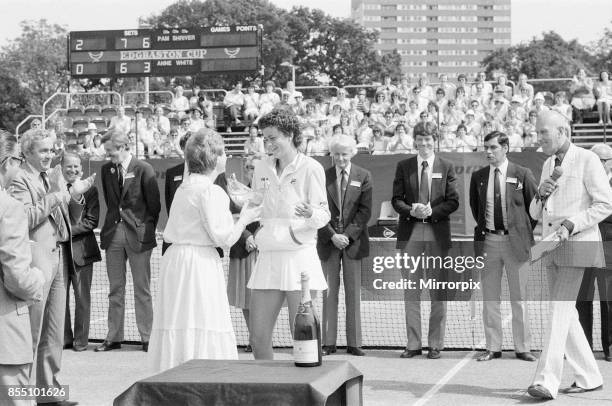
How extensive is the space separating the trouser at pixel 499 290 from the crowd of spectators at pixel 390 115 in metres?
13.3

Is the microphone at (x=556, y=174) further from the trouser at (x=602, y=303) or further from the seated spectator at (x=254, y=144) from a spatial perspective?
the seated spectator at (x=254, y=144)

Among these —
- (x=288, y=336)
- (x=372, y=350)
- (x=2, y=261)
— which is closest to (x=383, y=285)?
(x=372, y=350)

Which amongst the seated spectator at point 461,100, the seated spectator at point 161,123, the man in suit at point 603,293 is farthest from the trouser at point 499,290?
the seated spectator at point 161,123

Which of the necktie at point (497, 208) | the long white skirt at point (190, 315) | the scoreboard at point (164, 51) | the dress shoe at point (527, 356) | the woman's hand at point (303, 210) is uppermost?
the scoreboard at point (164, 51)

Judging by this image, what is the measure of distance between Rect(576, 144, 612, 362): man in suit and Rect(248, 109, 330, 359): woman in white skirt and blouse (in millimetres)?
2963

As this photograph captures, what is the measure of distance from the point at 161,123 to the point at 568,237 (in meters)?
23.4

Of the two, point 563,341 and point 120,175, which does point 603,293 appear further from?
point 120,175

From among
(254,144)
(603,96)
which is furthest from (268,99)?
(603,96)

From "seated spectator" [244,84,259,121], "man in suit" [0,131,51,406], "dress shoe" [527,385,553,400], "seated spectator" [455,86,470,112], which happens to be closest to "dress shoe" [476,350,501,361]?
"dress shoe" [527,385,553,400]

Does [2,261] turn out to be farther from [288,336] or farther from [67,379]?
[288,336]

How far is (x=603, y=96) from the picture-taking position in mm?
25250

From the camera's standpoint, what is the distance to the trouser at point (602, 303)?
927cm

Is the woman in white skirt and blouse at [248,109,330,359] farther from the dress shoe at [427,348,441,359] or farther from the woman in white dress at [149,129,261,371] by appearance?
the dress shoe at [427,348,441,359]

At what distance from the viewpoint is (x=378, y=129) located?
1022 inches
